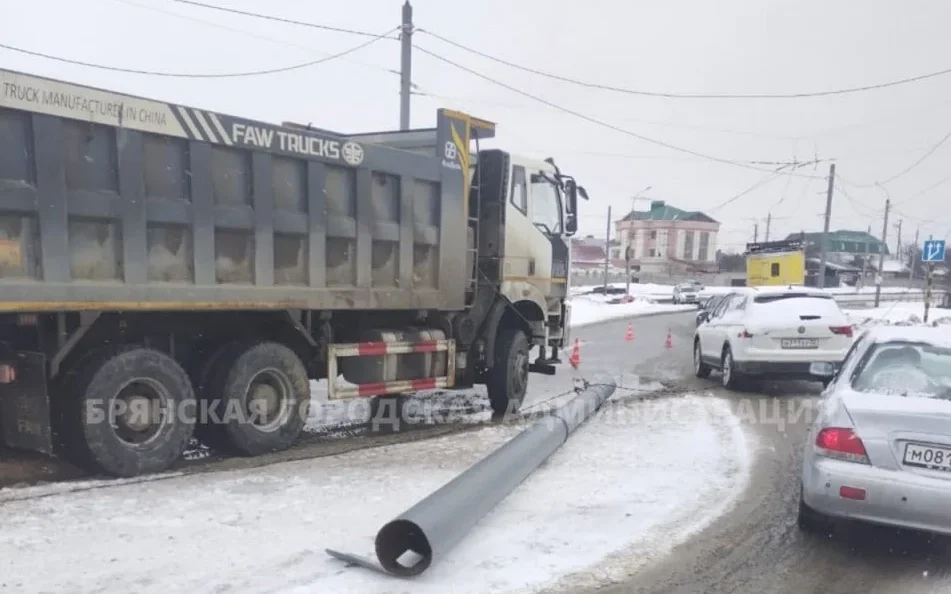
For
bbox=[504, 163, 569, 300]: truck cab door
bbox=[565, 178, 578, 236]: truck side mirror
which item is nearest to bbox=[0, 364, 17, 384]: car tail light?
bbox=[504, 163, 569, 300]: truck cab door

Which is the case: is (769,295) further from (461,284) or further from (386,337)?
(386,337)

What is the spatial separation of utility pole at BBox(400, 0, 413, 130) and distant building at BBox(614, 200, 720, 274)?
74.0 m

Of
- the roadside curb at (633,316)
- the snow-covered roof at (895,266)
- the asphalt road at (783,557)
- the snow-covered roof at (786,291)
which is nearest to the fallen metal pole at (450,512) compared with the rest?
the asphalt road at (783,557)

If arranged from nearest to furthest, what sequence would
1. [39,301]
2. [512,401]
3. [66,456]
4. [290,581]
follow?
[290,581] → [39,301] → [66,456] → [512,401]

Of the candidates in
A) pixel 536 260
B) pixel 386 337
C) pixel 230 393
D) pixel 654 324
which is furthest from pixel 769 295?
pixel 654 324

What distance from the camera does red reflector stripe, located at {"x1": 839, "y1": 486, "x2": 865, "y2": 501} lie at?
439cm

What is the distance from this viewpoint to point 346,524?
491cm

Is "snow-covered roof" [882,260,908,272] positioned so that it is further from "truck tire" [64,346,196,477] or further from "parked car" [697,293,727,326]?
"truck tire" [64,346,196,477]

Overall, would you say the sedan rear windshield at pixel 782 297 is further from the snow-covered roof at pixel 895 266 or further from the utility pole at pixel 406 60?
the snow-covered roof at pixel 895 266

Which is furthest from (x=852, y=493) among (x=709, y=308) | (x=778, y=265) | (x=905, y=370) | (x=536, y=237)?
(x=778, y=265)

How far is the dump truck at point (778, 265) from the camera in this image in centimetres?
3244

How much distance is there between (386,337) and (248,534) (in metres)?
3.42

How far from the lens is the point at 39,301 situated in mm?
5066

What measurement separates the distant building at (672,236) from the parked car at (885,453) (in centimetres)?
8287
